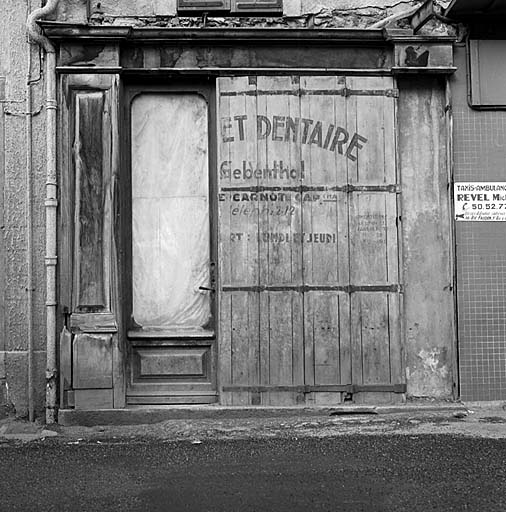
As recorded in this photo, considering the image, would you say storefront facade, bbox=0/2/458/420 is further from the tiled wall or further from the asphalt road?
the asphalt road

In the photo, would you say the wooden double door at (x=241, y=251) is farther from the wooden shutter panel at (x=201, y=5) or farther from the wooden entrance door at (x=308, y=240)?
the wooden shutter panel at (x=201, y=5)

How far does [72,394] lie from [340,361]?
244 centimetres

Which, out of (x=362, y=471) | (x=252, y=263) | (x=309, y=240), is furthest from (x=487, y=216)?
(x=362, y=471)

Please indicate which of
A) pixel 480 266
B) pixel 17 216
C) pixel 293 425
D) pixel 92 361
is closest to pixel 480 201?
pixel 480 266

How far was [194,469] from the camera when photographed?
5.84m

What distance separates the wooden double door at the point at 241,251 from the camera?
7.37 metres

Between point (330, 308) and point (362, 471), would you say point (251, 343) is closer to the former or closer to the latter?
point (330, 308)

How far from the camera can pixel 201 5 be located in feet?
25.0

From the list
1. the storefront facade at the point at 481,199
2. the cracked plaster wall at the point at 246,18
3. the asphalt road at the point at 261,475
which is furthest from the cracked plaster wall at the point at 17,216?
the storefront facade at the point at 481,199

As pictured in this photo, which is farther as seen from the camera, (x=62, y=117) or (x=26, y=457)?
(x=62, y=117)

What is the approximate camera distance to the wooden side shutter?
7.31 metres

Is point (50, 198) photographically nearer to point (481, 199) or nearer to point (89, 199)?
point (89, 199)

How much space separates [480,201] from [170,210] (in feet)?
9.51

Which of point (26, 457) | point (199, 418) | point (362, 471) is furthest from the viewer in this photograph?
point (199, 418)
